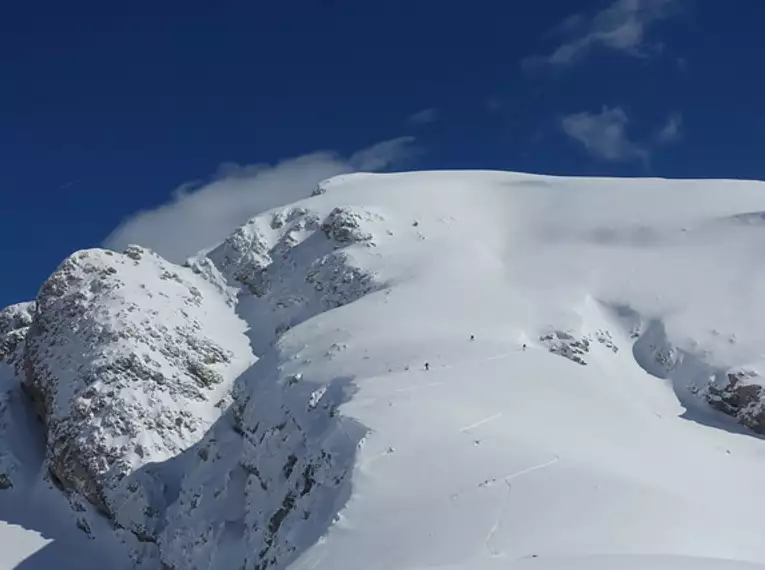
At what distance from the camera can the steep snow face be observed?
104 ft

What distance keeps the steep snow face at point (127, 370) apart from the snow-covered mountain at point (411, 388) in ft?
0.34

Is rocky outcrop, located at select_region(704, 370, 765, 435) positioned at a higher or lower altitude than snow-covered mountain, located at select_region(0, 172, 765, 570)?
lower

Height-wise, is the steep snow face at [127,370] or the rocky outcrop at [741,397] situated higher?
the steep snow face at [127,370]

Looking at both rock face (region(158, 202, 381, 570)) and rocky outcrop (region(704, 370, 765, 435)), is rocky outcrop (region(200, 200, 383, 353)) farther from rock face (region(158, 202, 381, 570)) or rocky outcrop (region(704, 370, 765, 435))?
Result: rocky outcrop (region(704, 370, 765, 435))

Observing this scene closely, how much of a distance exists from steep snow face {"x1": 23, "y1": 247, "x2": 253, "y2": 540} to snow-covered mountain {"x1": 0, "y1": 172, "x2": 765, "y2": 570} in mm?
105

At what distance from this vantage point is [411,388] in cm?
2188

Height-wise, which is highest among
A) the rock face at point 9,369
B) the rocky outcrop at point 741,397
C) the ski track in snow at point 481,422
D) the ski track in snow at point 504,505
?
the ski track in snow at point 504,505

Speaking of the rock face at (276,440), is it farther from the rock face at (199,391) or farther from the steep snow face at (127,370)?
the steep snow face at (127,370)

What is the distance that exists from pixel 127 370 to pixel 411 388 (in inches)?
661

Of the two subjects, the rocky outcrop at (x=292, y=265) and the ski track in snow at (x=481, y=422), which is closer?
the ski track in snow at (x=481, y=422)

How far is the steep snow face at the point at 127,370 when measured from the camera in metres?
31.8

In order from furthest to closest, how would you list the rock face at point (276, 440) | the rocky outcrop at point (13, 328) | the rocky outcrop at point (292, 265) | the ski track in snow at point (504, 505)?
the rocky outcrop at point (13, 328), the rocky outcrop at point (292, 265), the rock face at point (276, 440), the ski track in snow at point (504, 505)

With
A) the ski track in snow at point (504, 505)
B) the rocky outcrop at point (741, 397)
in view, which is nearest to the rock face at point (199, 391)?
the ski track in snow at point (504, 505)

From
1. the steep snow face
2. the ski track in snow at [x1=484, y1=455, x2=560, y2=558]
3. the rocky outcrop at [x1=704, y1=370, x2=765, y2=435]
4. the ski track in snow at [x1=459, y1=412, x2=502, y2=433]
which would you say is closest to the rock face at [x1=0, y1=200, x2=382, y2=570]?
the steep snow face
